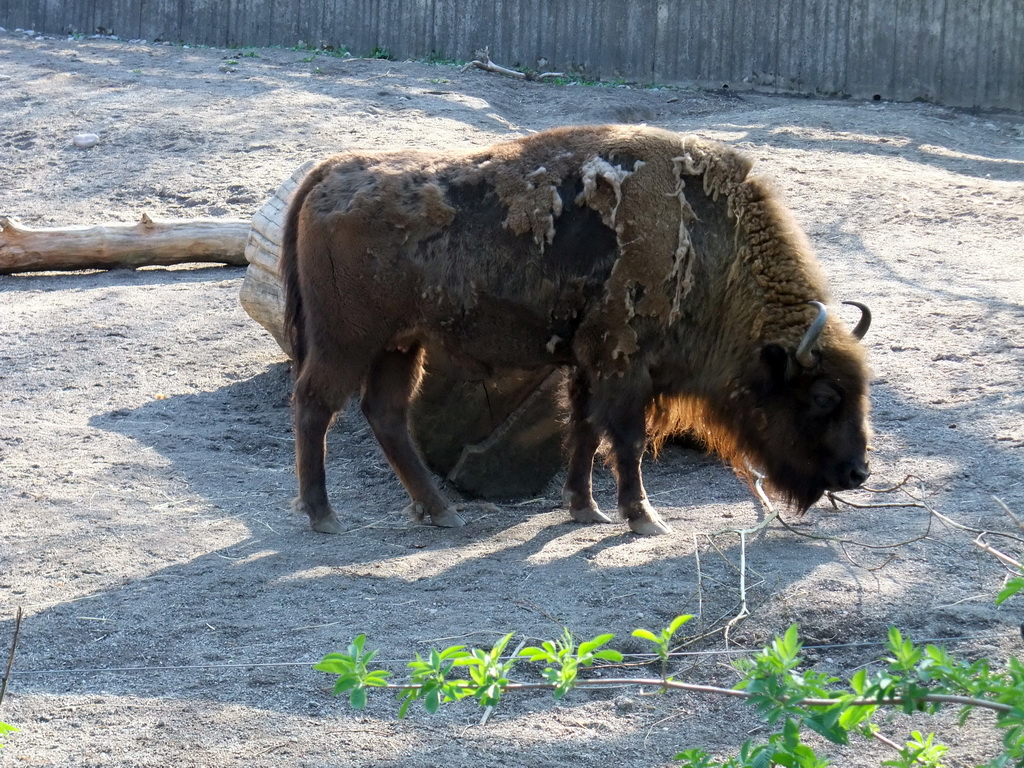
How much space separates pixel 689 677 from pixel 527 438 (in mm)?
2467

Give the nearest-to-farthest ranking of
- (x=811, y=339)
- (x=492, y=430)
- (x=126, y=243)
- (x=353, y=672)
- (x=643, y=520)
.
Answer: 1. (x=353, y=672)
2. (x=811, y=339)
3. (x=643, y=520)
4. (x=492, y=430)
5. (x=126, y=243)

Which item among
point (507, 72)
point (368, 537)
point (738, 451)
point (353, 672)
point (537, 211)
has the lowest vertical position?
point (368, 537)

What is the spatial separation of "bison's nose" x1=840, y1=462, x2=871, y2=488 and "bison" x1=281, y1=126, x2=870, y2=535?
1 centimetres

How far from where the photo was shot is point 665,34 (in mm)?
15391

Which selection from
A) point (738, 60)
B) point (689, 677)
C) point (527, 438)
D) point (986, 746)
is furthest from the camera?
point (738, 60)

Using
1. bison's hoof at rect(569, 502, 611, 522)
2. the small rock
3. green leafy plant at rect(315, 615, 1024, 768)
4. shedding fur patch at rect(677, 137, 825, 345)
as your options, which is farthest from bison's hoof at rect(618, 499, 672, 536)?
green leafy plant at rect(315, 615, 1024, 768)

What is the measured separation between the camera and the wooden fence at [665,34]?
47.9ft

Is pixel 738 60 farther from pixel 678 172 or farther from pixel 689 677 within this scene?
pixel 689 677

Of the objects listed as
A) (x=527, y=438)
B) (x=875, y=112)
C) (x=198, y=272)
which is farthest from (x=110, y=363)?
(x=875, y=112)

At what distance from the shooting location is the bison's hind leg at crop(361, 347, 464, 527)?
214 inches

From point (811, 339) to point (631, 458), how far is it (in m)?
0.97

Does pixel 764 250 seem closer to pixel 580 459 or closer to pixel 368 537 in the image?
pixel 580 459

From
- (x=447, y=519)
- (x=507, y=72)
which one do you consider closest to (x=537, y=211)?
(x=447, y=519)

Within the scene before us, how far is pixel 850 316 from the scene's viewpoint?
23.9ft
